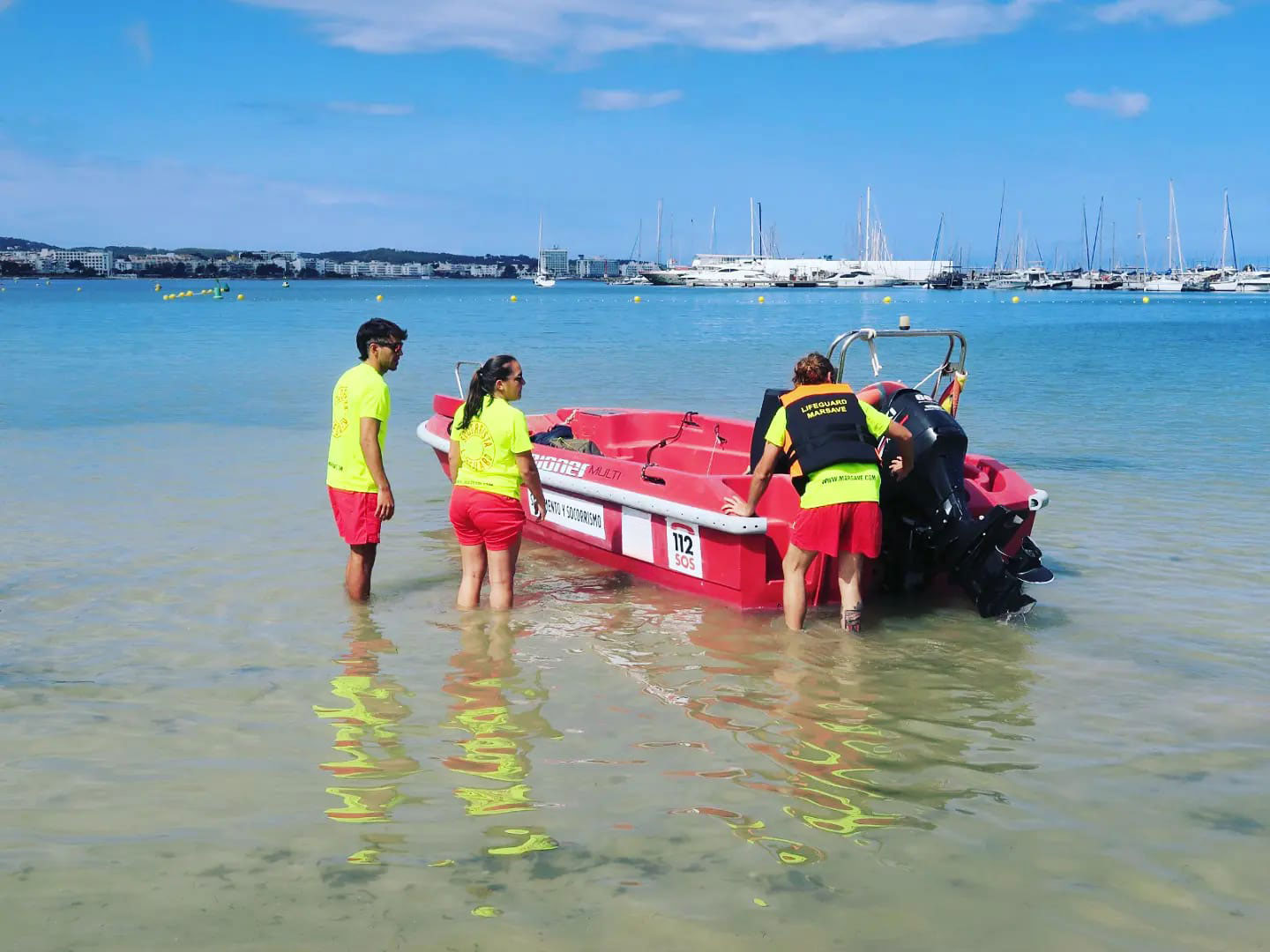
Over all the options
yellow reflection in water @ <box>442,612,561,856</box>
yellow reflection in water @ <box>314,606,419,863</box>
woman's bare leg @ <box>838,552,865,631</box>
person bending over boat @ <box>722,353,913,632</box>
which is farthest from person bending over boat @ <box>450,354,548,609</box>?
woman's bare leg @ <box>838,552,865,631</box>

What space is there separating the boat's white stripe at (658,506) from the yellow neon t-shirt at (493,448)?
1.19 m

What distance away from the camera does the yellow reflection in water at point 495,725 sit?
4336 mm

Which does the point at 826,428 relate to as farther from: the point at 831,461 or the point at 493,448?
the point at 493,448

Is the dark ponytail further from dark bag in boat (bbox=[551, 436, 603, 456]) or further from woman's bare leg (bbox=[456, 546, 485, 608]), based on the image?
dark bag in boat (bbox=[551, 436, 603, 456])

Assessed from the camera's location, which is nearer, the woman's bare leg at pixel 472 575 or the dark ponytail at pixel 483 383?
the dark ponytail at pixel 483 383

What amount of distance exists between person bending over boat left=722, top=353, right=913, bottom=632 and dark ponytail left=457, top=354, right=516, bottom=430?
5.00 feet

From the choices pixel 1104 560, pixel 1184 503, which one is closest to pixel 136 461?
pixel 1104 560

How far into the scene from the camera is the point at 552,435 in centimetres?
977

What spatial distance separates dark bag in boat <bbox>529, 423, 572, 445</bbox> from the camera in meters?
9.61

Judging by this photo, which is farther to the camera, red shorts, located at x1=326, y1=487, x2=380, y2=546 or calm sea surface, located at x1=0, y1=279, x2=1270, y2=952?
red shorts, located at x1=326, y1=487, x2=380, y2=546

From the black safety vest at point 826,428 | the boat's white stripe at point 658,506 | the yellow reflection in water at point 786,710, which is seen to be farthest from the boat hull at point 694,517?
the black safety vest at point 826,428

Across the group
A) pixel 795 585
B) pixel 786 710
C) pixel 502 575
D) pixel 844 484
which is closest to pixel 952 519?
pixel 844 484

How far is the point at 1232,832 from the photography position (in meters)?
4.25

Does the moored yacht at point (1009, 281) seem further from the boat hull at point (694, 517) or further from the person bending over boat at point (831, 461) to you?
the person bending over boat at point (831, 461)
